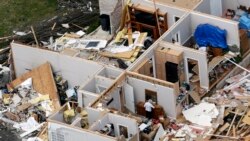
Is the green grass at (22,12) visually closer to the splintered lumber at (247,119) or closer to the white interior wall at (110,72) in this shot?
the white interior wall at (110,72)

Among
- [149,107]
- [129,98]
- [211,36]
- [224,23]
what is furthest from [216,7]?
[149,107]

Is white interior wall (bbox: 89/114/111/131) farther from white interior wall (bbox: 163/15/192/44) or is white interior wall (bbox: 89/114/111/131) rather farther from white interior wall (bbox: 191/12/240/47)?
white interior wall (bbox: 191/12/240/47)

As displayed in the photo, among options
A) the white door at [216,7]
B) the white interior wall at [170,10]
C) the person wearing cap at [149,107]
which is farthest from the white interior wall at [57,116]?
the white door at [216,7]

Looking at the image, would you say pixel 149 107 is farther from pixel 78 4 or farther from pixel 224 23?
pixel 78 4

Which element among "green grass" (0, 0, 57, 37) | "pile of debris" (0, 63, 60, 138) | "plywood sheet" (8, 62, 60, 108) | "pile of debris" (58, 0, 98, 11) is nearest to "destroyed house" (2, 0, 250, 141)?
"plywood sheet" (8, 62, 60, 108)

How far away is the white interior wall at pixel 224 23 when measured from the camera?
4816cm

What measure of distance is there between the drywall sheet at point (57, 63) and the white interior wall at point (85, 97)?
2.18 metres

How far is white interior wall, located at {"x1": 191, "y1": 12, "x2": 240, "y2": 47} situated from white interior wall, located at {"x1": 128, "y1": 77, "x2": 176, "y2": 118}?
5.52 metres

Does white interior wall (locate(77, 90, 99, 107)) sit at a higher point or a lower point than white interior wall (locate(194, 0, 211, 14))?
lower

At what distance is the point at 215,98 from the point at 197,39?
389 cm

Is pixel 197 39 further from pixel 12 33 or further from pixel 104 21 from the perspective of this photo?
pixel 12 33

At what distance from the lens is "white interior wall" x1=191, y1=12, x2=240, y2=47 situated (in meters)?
48.2

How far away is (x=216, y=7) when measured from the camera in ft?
169

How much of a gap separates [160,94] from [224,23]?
5.75 meters
